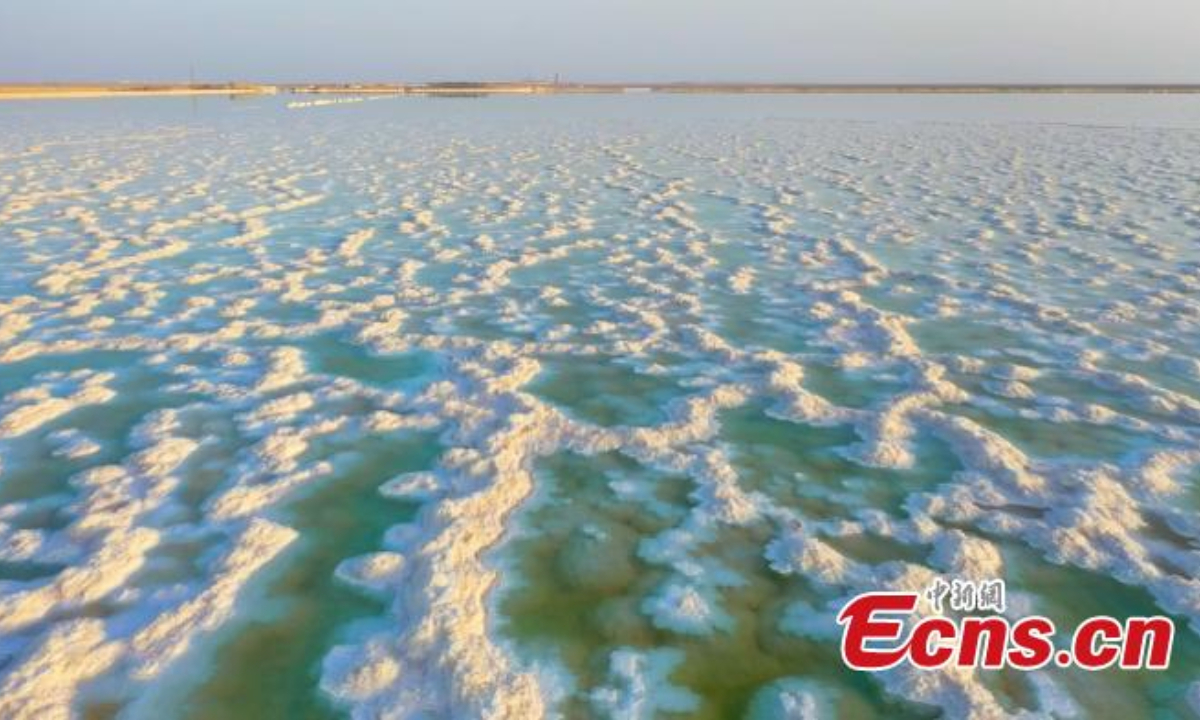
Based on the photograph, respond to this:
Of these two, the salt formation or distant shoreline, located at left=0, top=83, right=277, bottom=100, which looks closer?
the salt formation

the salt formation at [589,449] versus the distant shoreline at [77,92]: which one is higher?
the distant shoreline at [77,92]

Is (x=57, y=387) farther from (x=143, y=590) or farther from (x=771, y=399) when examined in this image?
(x=771, y=399)

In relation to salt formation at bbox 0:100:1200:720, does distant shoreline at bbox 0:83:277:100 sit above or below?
above

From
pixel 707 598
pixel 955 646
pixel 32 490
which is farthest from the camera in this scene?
pixel 32 490

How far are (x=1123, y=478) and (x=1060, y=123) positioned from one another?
140ft

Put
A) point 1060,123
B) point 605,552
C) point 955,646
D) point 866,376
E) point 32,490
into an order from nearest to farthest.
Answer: point 955,646
point 605,552
point 32,490
point 866,376
point 1060,123

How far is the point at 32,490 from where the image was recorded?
4496 mm

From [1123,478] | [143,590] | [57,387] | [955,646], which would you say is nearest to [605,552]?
[955,646]

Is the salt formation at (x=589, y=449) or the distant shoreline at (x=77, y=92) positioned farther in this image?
the distant shoreline at (x=77, y=92)

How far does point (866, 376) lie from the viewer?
6.23 meters

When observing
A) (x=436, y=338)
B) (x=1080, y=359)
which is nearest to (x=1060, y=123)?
(x=1080, y=359)

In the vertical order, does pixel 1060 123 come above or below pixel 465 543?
above

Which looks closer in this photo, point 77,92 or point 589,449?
point 589,449

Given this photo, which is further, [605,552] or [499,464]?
[499,464]
